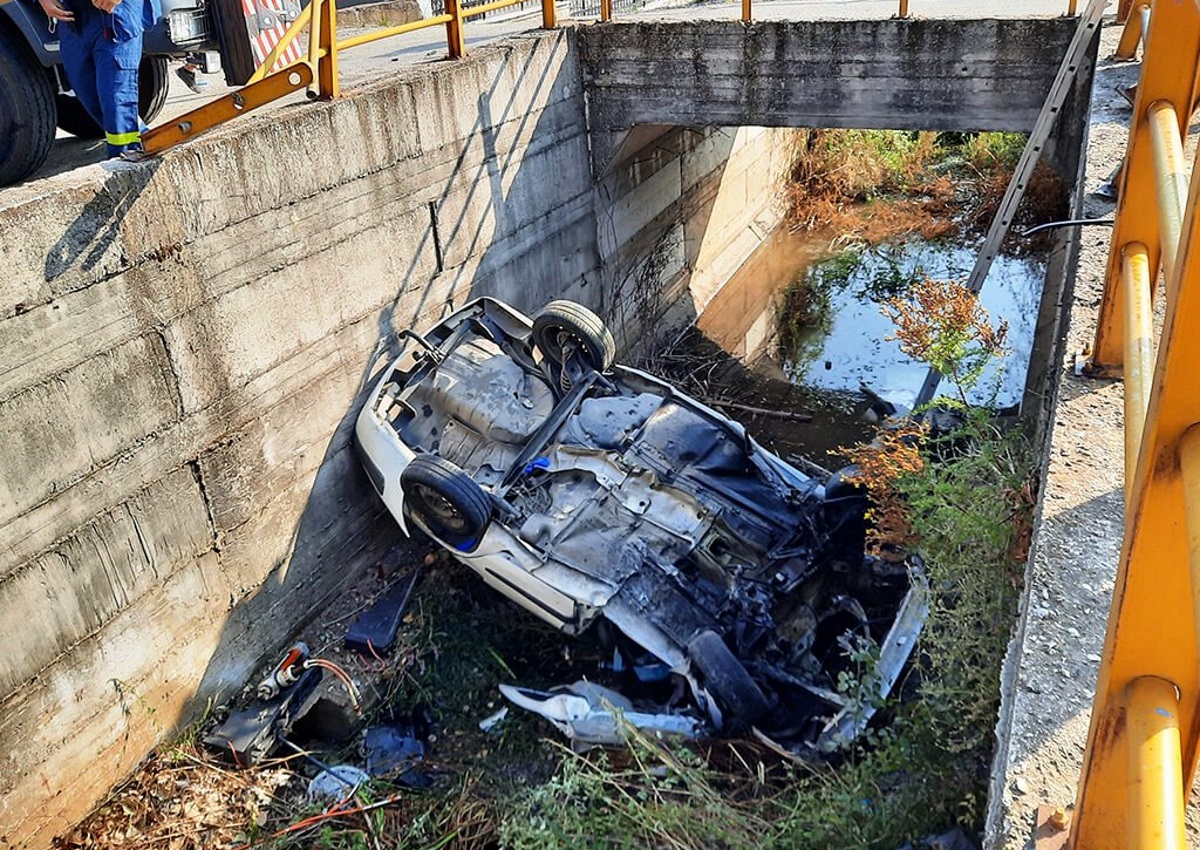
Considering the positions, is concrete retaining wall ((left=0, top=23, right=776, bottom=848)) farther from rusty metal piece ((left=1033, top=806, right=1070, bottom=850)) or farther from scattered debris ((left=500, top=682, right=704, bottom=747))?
rusty metal piece ((left=1033, top=806, right=1070, bottom=850))

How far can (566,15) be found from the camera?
10.0m

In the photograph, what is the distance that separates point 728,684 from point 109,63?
15.1ft

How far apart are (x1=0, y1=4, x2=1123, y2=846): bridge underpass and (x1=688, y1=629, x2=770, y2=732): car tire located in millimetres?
2956

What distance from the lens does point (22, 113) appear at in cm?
498

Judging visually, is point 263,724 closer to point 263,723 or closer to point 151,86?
point 263,723

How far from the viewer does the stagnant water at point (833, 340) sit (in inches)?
363

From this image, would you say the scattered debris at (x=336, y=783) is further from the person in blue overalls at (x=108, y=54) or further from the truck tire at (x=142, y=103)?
the truck tire at (x=142, y=103)

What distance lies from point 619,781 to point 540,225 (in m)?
5.33

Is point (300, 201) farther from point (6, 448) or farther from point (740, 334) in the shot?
point (740, 334)

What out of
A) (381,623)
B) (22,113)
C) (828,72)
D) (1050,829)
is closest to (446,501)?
(381,623)

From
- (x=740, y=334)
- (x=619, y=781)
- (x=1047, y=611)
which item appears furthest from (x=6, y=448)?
(x=740, y=334)

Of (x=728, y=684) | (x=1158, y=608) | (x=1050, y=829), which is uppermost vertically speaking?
(x=1158, y=608)

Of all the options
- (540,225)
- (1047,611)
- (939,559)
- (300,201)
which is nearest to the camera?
(1047,611)

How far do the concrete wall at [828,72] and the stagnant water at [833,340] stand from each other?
261 cm
